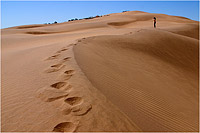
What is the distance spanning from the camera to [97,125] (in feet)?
6.35

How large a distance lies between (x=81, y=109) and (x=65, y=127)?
334 mm

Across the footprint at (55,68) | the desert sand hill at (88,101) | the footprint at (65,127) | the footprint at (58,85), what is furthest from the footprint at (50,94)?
the footprint at (55,68)

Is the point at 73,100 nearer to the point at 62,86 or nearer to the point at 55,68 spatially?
the point at 62,86

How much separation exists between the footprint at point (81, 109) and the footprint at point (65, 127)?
0.20 meters

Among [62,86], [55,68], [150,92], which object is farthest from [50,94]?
[150,92]

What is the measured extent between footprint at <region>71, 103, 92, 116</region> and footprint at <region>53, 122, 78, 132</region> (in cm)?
20

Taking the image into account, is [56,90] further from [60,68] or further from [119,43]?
[119,43]

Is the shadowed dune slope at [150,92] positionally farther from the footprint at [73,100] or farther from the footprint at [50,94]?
the footprint at [50,94]

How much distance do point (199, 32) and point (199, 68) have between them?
39.5ft

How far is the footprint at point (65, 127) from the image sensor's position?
186cm

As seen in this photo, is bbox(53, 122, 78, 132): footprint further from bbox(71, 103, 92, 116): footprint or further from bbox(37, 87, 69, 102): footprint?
bbox(37, 87, 69, 102): footprint

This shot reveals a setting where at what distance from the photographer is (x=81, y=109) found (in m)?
2.16

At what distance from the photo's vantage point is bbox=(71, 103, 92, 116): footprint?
211 cm

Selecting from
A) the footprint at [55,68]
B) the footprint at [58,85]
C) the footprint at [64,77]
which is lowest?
the footprint at [58,85]
